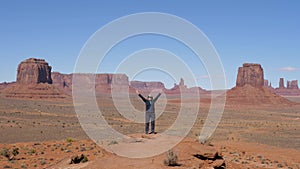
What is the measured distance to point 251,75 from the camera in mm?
119000

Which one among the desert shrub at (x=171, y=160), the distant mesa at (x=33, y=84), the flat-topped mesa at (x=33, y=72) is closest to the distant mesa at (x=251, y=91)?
the distant mesa at (x=33, y=84)

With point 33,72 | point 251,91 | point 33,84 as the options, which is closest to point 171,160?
point 251,91

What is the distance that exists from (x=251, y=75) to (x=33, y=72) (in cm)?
7613

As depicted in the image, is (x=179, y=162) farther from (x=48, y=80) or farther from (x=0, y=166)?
(x=48, y=80)

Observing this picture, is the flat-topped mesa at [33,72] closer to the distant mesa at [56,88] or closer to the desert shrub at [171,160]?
the distant mesa at [56,88]

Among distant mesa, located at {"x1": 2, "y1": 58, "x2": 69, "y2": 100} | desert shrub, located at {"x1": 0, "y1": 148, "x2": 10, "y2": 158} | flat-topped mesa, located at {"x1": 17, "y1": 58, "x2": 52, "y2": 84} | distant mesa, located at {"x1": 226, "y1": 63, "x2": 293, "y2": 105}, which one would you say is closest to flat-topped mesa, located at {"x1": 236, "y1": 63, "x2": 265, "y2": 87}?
distant mesa, located at {"x1": 226, "y1": 63, "x2": 293, "y2": 105}

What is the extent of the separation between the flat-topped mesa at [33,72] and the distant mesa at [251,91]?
65.2 meters

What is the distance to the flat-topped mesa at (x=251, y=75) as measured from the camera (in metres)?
118

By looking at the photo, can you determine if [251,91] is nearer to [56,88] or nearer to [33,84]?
[56,88]

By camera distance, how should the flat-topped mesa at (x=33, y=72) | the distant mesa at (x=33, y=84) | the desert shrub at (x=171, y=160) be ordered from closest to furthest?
the desert shrub at (x=171, y=160)
the distant mesa at (x=33, y=84)
the flat-topped mesa at (x=33, y=72)

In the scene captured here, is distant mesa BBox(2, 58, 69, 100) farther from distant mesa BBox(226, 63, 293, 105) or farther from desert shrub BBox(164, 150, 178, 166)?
desert shrub BBox(164, 150, 178, 166)

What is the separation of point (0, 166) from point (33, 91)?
100989 mm

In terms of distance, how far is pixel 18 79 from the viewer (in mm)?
121125

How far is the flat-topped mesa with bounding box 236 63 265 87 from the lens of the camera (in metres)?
118
